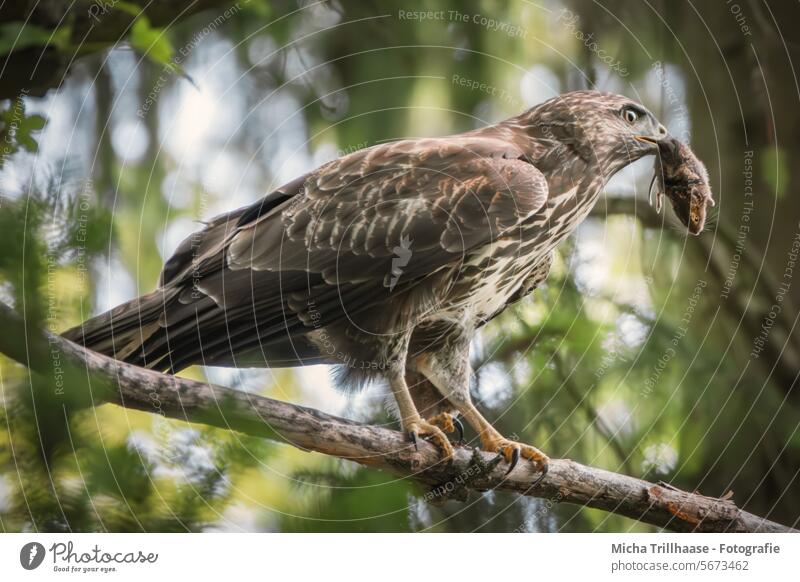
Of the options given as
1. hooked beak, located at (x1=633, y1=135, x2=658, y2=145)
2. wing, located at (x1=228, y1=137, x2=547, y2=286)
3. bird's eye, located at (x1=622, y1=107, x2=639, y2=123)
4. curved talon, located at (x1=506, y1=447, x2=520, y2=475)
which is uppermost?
bird's eye, located at (x1=622, y1=107, x2=639, y2=123)

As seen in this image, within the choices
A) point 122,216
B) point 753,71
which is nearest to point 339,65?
point 122,216

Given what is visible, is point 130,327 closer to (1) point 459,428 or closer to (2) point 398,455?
(2) point 398,455

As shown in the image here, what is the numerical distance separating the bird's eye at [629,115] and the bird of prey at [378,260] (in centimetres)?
7

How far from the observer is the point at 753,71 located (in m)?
2.61

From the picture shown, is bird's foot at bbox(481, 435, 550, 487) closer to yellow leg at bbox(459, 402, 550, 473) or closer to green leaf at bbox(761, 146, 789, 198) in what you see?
yellow leg at bbox(459, 402, 550, 473)

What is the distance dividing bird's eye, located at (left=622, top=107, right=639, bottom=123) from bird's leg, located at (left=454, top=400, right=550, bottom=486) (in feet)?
2.54

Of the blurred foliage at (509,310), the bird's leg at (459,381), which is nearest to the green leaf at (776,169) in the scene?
the blurred foliage at (509,310)

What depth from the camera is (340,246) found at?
5.82 ft

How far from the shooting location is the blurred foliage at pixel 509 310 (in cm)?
151

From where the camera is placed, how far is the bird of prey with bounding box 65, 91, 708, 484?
172 centimetres

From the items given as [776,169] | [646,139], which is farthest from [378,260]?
[776,169]

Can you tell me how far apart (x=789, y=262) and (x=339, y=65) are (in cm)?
145

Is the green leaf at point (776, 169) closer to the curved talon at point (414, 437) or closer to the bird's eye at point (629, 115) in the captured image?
the bird's eye at point (629, 115)

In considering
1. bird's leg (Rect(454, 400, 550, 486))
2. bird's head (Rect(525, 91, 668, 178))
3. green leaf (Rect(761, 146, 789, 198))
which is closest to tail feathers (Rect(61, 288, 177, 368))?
bird's leg (Rect(454, 400, 550, 486))
